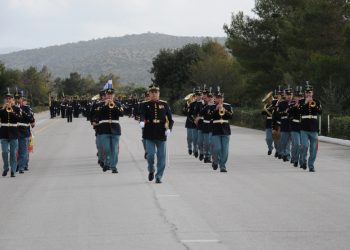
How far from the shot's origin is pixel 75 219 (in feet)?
33.4

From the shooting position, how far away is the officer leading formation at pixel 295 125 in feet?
55.4

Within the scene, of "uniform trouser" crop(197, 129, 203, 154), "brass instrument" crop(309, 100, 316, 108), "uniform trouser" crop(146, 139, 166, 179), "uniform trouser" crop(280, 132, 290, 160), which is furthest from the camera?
"uniform trouser" crop(197, 129, 203, 154)

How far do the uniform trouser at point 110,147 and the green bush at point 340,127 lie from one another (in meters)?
Answer: 13.5

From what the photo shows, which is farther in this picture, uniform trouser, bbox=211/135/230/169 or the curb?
the curb

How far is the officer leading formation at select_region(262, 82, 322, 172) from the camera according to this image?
16.9 meters

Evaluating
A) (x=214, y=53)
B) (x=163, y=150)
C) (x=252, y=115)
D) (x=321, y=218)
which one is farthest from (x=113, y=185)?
(x=214, y=53)

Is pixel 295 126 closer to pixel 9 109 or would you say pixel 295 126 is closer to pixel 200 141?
pixel 200 141

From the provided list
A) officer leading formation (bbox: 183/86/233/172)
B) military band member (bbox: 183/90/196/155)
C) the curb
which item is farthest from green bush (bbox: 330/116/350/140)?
military band member (bbox: 183/90/196/155)

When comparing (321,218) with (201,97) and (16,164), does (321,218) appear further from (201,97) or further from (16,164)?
(201,97)

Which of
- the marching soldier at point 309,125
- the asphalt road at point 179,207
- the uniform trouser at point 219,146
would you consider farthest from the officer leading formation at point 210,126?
the marching soldier at point 309,125

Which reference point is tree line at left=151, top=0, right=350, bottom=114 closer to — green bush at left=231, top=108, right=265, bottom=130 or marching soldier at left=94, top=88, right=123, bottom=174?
green bush at left=231, top=108, right=265, bottom=130

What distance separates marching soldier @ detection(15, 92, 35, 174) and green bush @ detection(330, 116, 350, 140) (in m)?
14.6

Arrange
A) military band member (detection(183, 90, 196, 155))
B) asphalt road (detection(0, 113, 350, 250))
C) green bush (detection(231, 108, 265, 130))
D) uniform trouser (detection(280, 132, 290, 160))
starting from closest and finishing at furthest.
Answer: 1. asphalt road (detection(0, 113, 350, 250))
2. uniform trouser (detection(280, 132, 290, 160))
3. military band member (detection(183, 90, 196, 155))
4. green bush (detection(231, 108, 265, 130))

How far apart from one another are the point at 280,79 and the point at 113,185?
122ft
